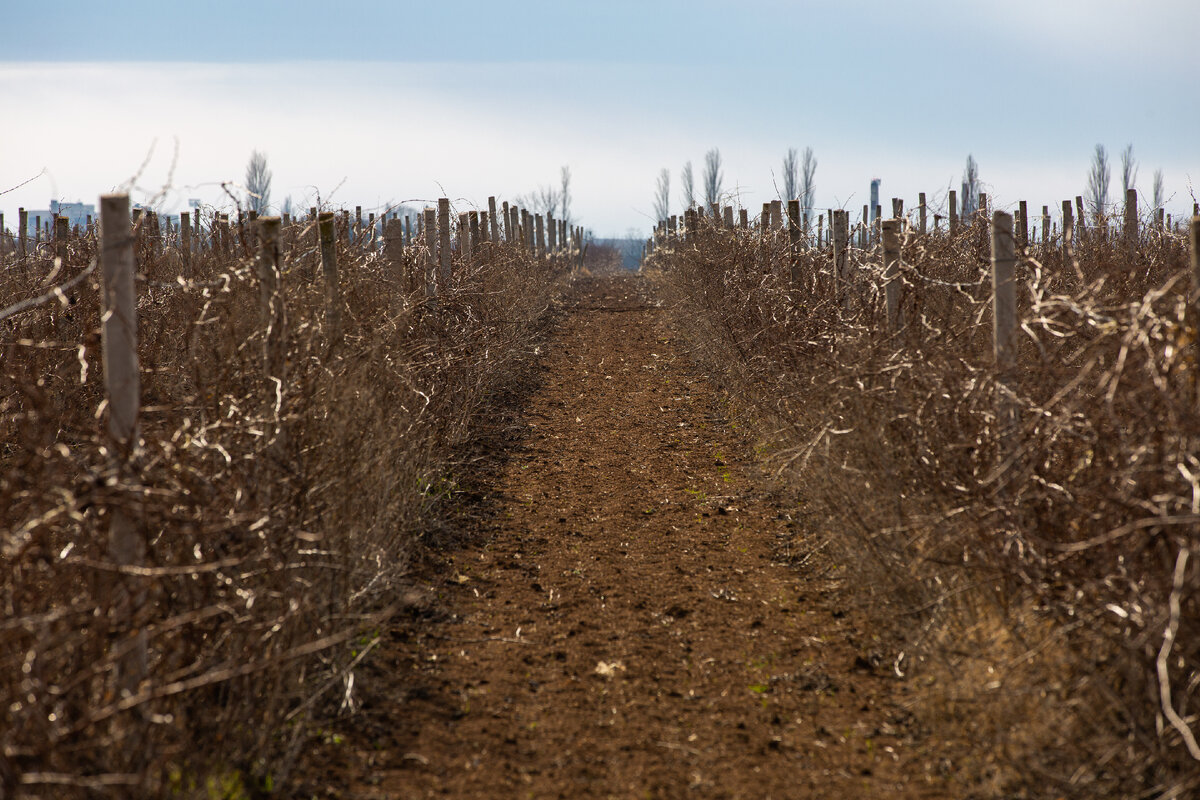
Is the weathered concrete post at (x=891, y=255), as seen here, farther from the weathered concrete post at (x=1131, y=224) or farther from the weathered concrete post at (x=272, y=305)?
the weathered concrete post at (x=1131, y=224)

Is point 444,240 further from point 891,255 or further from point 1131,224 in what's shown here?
point 1131,224

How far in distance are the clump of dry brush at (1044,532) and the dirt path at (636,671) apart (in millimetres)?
304

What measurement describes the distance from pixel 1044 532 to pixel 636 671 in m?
1.69

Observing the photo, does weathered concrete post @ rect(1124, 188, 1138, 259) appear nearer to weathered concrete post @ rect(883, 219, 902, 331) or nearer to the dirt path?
weathered concrete post @ rect(883, 219, 902, 331)

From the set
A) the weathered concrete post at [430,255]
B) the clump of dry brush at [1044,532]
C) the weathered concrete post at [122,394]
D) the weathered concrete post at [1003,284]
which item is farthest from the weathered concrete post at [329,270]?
the weathered concrete post at [1003,284]

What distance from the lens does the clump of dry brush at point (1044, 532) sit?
2.69m

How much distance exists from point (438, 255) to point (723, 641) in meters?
6.56

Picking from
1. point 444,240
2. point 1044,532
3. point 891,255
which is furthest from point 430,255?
point 1044,532

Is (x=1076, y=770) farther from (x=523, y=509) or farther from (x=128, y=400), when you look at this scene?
(x=523, y=509)

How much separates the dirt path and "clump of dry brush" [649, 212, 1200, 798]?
304 mm

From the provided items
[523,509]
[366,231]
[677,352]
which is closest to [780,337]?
[523,509]

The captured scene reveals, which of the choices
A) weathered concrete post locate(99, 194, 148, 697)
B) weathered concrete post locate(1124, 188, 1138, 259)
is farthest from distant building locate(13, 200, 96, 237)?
weathered concrete post locate(1124, 188, 1138, 259)

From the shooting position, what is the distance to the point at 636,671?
4109 mm

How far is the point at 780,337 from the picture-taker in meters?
7.60
